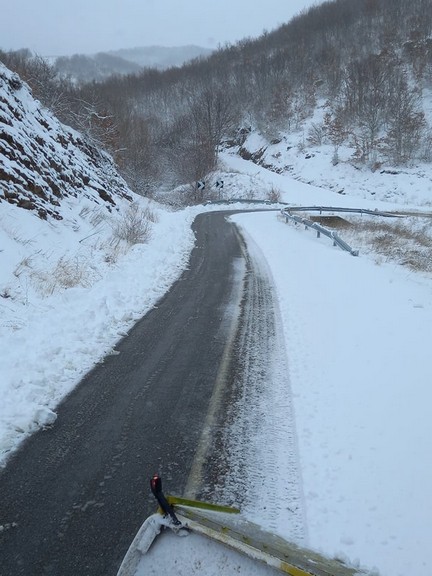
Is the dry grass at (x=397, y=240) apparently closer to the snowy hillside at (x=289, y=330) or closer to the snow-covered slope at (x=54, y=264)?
the snowy hillside at (x=289, y=330)

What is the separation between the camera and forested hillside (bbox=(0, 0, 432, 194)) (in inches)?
1708

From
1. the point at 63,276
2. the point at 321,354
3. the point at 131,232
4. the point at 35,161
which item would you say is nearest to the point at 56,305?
the point at 63,276

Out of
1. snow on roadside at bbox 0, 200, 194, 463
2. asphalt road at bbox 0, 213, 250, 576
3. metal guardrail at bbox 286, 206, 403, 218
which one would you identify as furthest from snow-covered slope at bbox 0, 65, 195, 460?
metal guardrail at bbox 286, 206, 403, 218

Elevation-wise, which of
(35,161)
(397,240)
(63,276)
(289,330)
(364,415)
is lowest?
(364,415)

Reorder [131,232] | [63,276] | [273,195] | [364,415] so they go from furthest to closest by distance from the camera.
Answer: [273,195] → [131,232] → [63,276] → [364,415]

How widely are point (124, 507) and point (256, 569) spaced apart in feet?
5.42

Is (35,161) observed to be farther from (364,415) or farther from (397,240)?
(397,240)

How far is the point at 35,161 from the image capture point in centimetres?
1396

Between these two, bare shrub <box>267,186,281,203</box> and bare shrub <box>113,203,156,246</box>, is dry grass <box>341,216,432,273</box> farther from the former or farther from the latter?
bare shrub <box>267,186,281,203</box>

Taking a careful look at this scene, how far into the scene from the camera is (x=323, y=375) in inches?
217

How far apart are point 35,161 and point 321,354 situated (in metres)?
12.2

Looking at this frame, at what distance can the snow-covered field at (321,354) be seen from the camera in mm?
3258

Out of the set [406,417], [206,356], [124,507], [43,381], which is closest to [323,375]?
[406,417]

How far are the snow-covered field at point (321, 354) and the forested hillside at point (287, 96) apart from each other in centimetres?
1720
